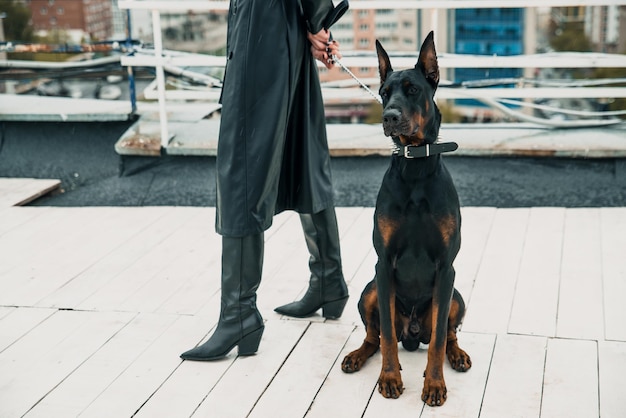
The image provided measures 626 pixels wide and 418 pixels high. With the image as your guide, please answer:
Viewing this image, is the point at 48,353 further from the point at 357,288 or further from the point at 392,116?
the point at 392,116

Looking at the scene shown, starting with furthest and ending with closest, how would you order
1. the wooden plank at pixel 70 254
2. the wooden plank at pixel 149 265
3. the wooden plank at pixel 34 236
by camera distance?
the wooden plank at pixel 34 236 < the wooden plank at pixel 70 254 < the wooden plank at pixel 149 265

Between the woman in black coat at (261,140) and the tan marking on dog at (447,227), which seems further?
the woman in black coat at (261,140)

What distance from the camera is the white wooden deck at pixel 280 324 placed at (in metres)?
2.44

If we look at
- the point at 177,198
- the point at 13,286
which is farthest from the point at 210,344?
the point at 177,198

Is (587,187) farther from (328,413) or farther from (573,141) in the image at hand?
(328,413)

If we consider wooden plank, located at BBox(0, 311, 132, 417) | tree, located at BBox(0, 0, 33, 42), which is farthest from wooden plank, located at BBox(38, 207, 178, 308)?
tree, located at BBox(0, 0, 33, 42)

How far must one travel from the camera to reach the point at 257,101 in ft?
8.58

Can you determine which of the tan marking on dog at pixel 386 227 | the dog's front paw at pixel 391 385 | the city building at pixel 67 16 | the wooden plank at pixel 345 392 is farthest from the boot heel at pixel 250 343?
the city building at pixel 67 16

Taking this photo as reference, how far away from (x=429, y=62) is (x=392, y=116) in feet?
0.82

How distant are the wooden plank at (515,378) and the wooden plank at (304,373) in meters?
0.52

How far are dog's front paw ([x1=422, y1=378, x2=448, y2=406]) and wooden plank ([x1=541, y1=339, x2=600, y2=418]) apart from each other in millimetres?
283

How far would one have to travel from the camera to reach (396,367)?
2.45 meters

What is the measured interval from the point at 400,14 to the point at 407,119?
189ft

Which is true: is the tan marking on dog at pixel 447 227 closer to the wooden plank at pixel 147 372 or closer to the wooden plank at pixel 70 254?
the wooden plank at pixel 147 372
